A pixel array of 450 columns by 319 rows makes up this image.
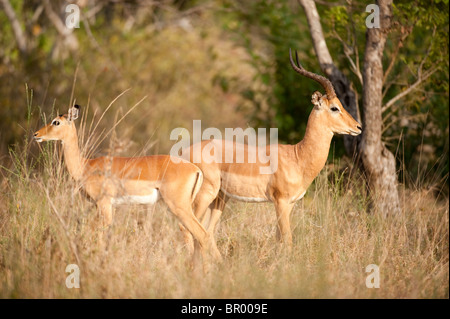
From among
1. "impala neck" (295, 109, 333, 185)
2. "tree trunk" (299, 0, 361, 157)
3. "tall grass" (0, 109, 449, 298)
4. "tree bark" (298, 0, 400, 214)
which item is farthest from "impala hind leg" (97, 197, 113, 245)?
"tree trunk" (299, 0, 361, 157)

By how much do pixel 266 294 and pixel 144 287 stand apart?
922mm

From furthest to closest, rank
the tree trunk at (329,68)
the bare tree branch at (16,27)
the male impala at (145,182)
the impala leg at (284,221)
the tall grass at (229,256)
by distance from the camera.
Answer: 1. the bare tree branch at (16,27)
2. the tree trunk at (329,68)
3. the impala leg at (284,221)
4. the male impala at (145,182)
5. the tall grass at (229,256)

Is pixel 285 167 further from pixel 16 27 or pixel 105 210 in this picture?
pixel 16 27

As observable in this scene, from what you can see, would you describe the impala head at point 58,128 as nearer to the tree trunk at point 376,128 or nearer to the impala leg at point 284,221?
the impala leg at point 284,221

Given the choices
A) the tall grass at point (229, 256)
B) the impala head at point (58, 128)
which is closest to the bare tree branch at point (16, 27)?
the tall grass at point (229, 256)

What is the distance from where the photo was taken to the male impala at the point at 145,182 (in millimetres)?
5445

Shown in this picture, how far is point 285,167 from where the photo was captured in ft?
18.9

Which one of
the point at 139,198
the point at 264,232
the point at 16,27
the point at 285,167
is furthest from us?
the point at 16,27

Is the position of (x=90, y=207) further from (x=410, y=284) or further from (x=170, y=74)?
(x=170, y=74)

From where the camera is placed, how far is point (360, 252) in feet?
18.1

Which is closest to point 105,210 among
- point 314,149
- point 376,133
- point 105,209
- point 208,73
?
point 105,209

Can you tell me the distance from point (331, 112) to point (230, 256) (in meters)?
1.67

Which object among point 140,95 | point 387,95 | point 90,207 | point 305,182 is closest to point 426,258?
point 305,182
